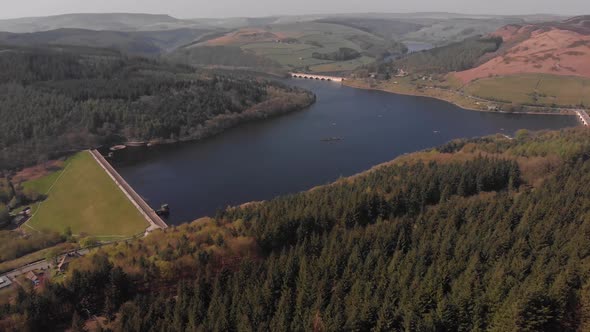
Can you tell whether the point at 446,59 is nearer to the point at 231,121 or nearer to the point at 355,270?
the point at 231,121

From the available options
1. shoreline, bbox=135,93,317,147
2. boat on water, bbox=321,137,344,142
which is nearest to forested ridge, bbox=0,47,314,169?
shoreline, bbox=135,93,317,147

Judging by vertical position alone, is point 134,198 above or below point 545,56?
below

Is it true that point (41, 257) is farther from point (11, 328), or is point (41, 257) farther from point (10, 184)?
point (10, 184)

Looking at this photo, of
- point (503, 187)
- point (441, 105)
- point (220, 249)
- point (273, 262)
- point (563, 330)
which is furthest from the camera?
point (441, 105)

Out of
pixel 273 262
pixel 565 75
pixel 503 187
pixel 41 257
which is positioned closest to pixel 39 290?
pixel 41 257

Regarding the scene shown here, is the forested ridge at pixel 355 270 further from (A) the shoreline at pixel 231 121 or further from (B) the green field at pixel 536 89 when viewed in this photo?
(B) the green field at pixel 536 89

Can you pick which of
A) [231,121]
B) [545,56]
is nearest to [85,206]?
[231,121]

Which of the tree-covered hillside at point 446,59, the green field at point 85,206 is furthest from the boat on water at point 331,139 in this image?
the tree-covered hillside at point 446,59

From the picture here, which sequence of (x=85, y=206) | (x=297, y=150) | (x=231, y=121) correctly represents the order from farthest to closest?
(x=231, y=121)
(x=297, y=150)
(x=85, y=206)
